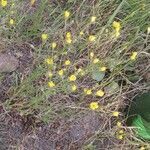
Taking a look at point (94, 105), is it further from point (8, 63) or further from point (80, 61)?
point (8, 63)

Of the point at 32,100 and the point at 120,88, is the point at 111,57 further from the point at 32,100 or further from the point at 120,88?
the point at 32,100

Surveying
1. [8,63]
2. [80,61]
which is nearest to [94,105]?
[80,61]

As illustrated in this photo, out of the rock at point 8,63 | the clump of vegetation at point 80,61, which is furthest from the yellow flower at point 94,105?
the rock at point 8,63

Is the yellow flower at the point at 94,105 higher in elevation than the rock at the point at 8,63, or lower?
lower

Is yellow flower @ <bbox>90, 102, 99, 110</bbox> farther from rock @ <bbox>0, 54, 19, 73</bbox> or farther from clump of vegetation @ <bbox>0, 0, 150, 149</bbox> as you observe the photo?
rock @ <bbox>0, 54, 19, 73</bbox>

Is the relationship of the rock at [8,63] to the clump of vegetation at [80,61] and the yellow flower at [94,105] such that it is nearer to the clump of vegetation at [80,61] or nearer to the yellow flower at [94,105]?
the clump of vegetation at [80,61]

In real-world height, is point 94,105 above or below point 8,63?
below

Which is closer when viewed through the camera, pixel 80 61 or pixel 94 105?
pixel 94 105
